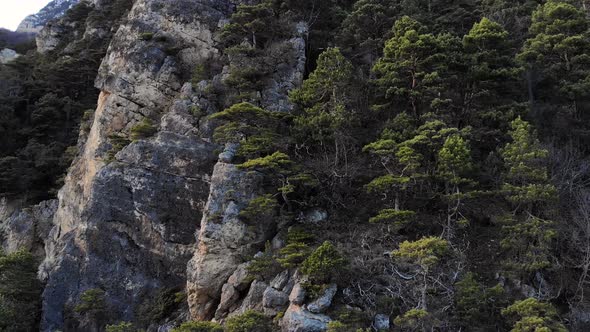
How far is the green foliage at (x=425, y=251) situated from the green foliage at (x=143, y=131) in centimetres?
1299

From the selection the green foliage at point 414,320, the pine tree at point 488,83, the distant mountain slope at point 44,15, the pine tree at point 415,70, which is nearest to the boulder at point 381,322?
the green foliage at point 414,320

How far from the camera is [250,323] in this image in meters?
14.1

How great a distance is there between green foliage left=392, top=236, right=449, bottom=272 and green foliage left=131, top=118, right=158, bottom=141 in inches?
512

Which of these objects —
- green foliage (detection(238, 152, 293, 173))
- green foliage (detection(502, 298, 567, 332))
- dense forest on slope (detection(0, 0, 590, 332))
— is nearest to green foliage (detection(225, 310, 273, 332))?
dense forest on slope (detection(0, 0, 590, 332))

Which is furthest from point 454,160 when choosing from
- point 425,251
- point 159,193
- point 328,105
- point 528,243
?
point 159,193

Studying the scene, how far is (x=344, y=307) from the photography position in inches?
559

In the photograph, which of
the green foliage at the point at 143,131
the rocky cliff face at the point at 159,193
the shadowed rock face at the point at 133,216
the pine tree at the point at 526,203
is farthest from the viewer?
the green foliage at the point at 143,131

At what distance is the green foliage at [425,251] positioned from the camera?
1418cm

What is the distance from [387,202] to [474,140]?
14.1ft

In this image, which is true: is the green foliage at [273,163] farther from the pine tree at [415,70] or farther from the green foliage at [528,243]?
the green foliage at [528,243]

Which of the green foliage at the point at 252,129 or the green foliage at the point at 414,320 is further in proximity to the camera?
the green foliage at the point at 252,129

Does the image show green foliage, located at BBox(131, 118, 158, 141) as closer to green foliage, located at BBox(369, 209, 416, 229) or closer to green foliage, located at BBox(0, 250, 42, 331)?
green foliage, located at BBox(0, 250, 42, 331)

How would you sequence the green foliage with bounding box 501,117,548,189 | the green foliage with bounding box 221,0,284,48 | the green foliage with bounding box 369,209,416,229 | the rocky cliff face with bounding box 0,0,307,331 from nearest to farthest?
the green foliage with bounding box 501,117,548,189 < the green foliage with bounding box 369,209,416,229 < the rocky cliff face with bounding box 0,0,307,331 < the green foliage with bounding box 221,0,284,48

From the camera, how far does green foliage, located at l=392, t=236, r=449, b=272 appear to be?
1418 cm
